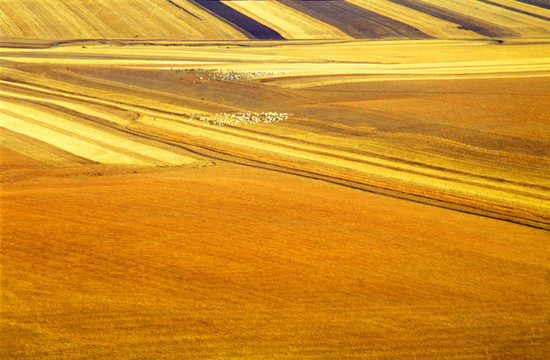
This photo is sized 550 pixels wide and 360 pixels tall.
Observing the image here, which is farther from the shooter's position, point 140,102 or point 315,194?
point 140,102

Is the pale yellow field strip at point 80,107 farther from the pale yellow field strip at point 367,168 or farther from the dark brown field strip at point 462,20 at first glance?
the dark brown field strip at point 462,20

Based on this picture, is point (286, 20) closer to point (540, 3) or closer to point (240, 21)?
point (240, 21)

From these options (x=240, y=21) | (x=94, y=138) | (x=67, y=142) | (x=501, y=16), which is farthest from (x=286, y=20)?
(x=67, y=142)

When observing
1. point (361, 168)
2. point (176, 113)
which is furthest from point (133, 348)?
point (176, 113)

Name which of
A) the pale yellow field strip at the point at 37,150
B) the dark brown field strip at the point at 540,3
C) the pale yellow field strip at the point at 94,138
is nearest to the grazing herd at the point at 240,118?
the pale yellow field strip at the point at 94,138

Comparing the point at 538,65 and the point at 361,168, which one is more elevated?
the point at 538,65

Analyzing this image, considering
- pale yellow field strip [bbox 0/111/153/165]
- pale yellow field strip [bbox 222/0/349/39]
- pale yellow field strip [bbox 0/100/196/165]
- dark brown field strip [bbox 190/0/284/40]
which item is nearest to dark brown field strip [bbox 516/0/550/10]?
pale yellow field strip [bbox 222/0/349/39]

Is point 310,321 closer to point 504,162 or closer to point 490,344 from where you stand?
point 490,344
